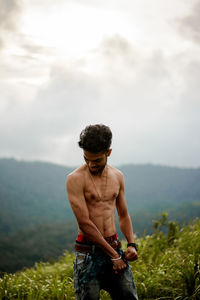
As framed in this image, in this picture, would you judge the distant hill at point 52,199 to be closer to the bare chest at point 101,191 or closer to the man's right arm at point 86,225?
the bare chest at point 101,191

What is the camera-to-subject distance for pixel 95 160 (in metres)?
2.79

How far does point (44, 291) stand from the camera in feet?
14.5

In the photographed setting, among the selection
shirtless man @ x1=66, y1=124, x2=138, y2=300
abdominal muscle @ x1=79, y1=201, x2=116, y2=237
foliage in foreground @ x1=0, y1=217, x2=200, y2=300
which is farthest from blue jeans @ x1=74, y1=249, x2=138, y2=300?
foliage in foreground @ x1=0, y1=217, x2=200, y2=300

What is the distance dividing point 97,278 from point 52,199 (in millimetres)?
130046

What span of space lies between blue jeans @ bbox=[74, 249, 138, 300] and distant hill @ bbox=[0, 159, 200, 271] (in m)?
56.7

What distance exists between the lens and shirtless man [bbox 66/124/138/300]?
269 cm

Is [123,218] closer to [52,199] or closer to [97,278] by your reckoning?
[97,278]

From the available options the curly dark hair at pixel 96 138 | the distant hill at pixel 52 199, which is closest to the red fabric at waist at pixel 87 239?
the curly dark hair at pixel 96 138

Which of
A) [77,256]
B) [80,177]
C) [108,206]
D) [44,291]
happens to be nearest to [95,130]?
[80,177]

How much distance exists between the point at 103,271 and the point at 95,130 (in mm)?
1266

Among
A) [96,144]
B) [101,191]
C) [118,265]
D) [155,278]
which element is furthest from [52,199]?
[96,144]

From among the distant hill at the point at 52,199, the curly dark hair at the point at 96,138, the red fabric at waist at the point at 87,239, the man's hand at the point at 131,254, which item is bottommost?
the distant hill at the point at 52,199

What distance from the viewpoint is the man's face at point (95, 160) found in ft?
9.05

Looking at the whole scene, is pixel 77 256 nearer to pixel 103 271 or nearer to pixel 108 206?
pixel 103 271
